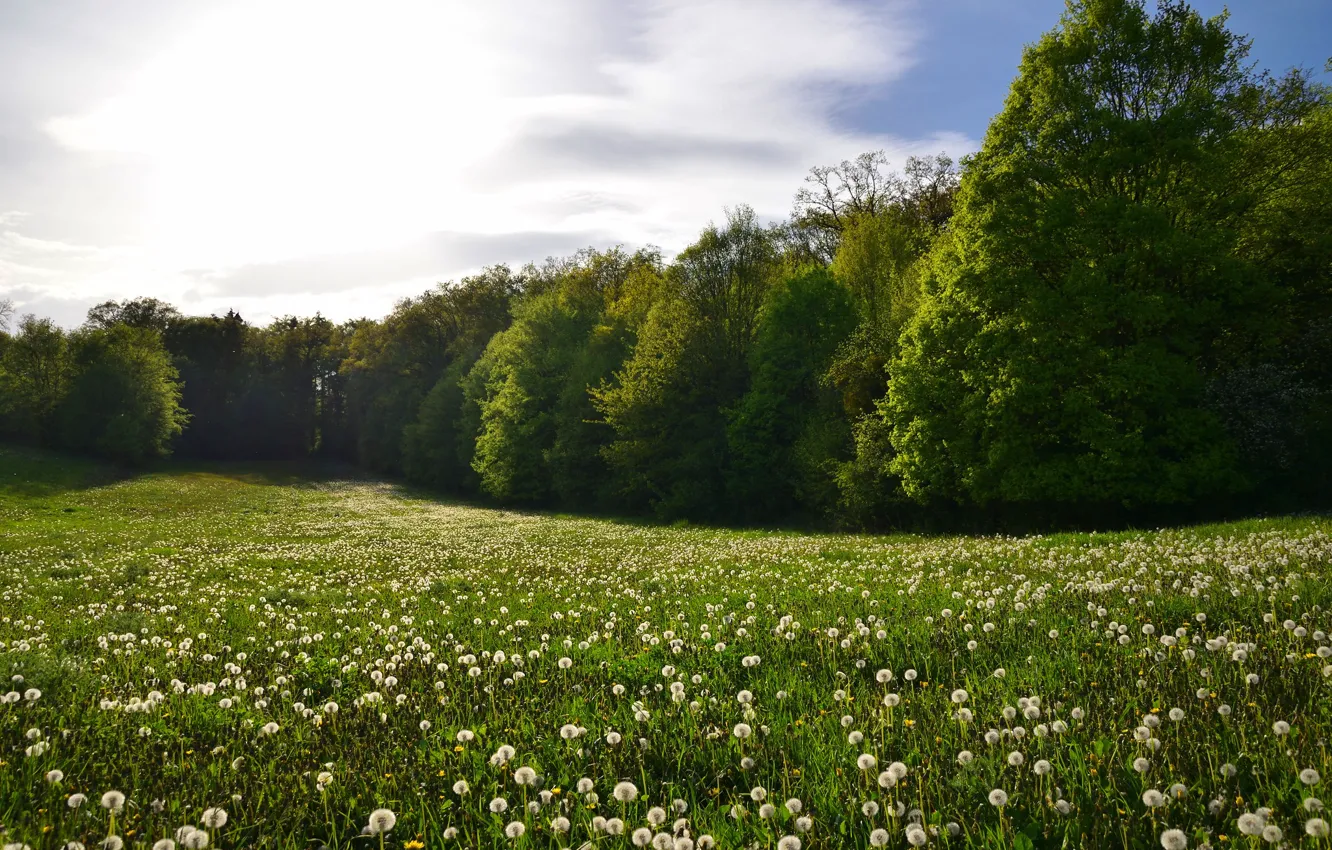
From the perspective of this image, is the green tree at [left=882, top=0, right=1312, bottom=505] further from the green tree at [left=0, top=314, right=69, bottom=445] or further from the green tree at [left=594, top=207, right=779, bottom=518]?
the green tree at [left=0, top=314, right=69, bottom=445]

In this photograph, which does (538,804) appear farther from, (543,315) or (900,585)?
(543,315)

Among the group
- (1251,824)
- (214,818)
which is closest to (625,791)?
(214,818)

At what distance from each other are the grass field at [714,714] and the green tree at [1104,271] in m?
11.9

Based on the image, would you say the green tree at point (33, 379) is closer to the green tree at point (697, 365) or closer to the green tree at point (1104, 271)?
the green tree at point (697, 365)

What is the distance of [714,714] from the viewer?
17.3 ft

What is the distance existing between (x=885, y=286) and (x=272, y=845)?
40131 millimetres

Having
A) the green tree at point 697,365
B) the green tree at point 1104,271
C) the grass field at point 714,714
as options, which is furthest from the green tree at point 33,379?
the green tree at point 1104,271

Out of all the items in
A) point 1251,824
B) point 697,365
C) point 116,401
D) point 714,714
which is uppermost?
point 697,365

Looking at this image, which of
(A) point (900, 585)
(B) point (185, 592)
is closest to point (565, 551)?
(B) point (185, 592)

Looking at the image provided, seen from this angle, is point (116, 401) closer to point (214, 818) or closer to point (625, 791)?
point (214, 818)

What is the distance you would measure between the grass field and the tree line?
12476 mm

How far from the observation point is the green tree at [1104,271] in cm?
2136

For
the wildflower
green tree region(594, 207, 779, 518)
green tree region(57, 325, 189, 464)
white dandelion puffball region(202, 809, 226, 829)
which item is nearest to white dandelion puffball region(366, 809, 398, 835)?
white dandelion puffball region(202, 809, 226, 829)

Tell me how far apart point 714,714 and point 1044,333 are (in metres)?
21.5
